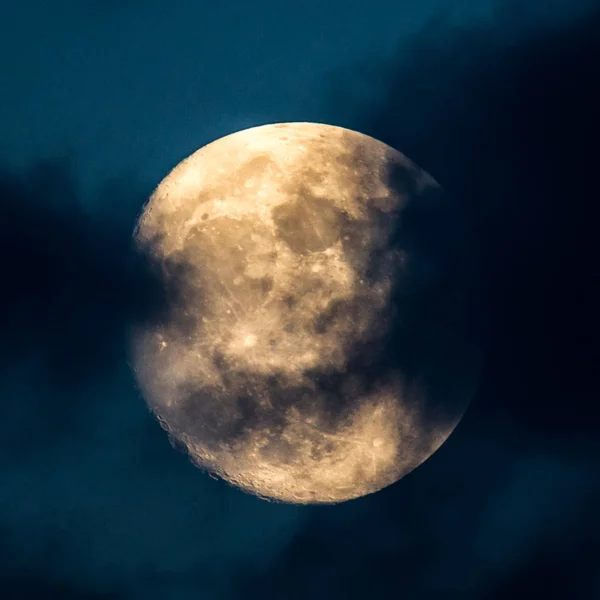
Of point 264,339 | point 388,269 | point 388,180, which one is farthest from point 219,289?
point 388,180

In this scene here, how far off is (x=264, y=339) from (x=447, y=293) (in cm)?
490

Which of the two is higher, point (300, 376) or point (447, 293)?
point (447, 293)

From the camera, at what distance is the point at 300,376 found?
12.3 metres

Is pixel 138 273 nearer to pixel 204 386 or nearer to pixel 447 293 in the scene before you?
pixel 204 386

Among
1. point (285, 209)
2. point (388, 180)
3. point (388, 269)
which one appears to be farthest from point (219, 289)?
point (388, 180)

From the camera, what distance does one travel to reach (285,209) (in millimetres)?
12102

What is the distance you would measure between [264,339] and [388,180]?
5.36m

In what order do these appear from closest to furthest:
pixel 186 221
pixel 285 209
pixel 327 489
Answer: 1. pixel 285 209
2. pixel 186 221
3. pixel 327 489

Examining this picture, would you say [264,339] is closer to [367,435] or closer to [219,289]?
[219,289]

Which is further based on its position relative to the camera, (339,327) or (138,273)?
(138,273)

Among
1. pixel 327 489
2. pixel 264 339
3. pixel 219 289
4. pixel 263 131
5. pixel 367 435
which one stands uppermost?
pixel 263 131

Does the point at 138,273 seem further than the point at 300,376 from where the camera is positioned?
Yes

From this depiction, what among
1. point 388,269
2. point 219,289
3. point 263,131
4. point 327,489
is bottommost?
point 327,489

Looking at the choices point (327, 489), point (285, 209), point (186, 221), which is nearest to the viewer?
point (285, 209)
